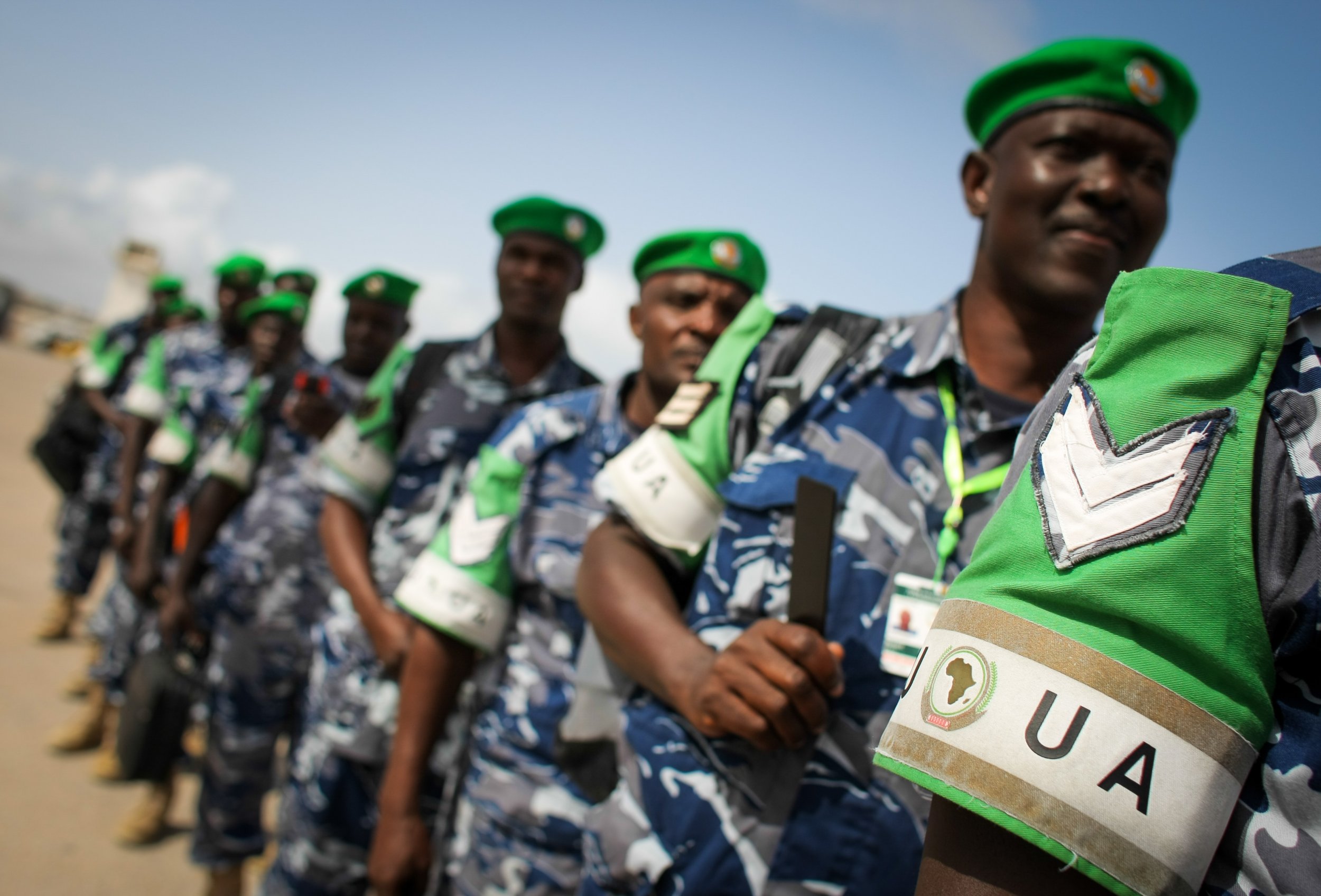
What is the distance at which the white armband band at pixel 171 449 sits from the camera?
15.9 ft

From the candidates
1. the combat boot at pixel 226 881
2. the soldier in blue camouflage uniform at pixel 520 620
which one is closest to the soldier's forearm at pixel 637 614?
the soldier in blue camouflage uniform at pixel 520 620

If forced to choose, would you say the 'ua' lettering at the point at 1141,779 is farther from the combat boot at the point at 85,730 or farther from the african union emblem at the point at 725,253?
the combat boot at the point at 85,730

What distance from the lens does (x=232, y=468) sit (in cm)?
405

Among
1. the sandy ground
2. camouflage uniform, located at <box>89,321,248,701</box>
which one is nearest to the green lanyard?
the sandy ground

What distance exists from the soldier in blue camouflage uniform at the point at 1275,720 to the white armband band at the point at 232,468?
13.3 ft

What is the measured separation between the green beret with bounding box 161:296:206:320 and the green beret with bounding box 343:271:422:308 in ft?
11.9

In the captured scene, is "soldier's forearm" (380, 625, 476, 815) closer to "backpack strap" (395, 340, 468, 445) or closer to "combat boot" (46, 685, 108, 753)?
"backpack strap" (395, 340, 468, 445)

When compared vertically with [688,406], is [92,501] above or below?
below

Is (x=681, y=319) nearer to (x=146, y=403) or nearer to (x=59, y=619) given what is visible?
(x=146, y=403)

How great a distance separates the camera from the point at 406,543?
9.51 feet

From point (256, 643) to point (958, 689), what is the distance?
11.4 feet

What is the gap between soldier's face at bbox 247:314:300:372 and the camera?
4.70 meters

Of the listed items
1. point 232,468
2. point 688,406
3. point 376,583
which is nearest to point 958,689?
point 688,406

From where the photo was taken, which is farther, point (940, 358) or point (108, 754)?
point (108, 754)
